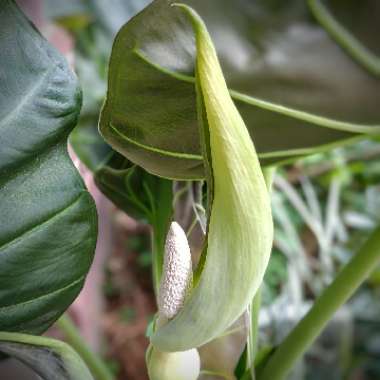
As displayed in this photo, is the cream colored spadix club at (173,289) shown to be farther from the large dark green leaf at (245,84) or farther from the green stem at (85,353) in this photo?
the green stem at (85,353)

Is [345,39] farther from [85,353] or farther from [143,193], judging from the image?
[85,353]

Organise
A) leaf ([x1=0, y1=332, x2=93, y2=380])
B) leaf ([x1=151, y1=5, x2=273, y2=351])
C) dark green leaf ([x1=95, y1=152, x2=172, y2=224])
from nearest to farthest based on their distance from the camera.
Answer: leaf ([x1=151, y1=5, x2=273, y2=351]), leaf ([x1=0, y1=332, x2=93, y2=380]), dark green leaf ([x1=95, y1=152, x2=172, y2=224])

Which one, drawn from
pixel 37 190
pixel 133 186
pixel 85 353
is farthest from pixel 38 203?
pixel 85 353

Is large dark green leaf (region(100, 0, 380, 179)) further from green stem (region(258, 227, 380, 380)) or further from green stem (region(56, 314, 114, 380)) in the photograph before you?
green stem (region(56, 314, 114, 380))

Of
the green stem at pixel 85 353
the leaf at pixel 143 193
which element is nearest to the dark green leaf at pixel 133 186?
the leaf at pixel 143 193

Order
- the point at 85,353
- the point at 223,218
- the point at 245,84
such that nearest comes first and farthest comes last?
the point at 223,218 < the point at 245,84 < the point at 85,353

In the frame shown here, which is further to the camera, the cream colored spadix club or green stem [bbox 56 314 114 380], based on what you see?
green stem [bbox 56 314 114 380]

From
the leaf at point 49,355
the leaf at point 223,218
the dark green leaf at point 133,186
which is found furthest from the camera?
the dark green leaf at point 133,186

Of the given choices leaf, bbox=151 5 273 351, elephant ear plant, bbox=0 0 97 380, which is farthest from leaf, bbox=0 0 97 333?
leaf, bbox=151 5 273 351
